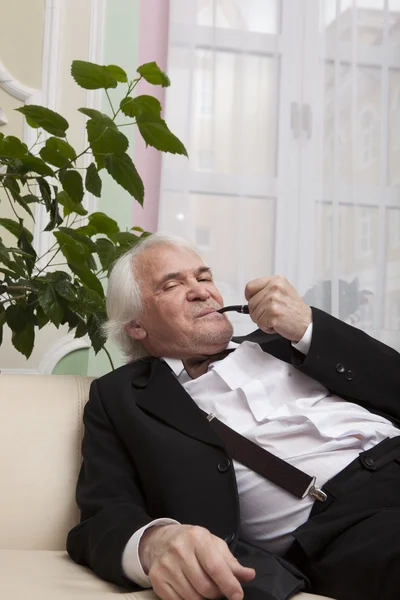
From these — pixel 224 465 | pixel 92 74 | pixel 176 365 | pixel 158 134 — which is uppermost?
pixel 92 74

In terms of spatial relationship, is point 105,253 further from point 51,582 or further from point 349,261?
point 349,261

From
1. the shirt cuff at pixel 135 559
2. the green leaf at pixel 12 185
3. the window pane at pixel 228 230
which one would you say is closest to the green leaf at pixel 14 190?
the green leaf at pixel 12 185

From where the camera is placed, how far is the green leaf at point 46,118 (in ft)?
4.75

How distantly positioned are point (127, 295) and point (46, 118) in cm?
41

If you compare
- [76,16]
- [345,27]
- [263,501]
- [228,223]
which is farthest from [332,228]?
[263,501]

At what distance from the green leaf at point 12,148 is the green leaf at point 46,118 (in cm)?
6

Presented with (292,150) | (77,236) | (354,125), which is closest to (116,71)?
(77,236)

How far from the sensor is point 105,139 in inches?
55.7

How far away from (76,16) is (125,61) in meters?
0.24

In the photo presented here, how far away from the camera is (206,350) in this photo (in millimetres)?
1506

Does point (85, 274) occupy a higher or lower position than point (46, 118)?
lower

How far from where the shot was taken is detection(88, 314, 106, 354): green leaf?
1706mm

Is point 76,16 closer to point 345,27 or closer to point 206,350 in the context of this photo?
point 345,27

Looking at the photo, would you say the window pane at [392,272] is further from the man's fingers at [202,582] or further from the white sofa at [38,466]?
the man's fingers at [202,582]
